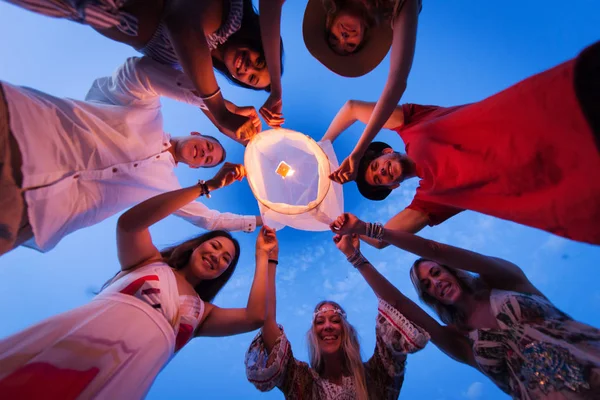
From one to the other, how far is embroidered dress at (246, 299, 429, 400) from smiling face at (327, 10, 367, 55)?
1881 mm

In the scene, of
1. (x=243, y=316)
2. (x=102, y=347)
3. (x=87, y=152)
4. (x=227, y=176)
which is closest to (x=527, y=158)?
(x=227, y=176)

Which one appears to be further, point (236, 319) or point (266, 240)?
point (266, 240)

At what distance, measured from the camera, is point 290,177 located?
1915mm

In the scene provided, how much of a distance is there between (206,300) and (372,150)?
2039mm

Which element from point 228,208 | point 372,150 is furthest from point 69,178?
point 228,208

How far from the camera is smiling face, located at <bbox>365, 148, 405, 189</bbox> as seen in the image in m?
2.38

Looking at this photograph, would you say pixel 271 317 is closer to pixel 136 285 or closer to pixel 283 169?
pixel 136 285

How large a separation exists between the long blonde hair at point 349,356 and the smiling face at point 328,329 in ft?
0.12

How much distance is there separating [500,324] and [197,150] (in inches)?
106

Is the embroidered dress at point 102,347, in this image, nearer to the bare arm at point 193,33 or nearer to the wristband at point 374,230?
the bare arm at point 193,33

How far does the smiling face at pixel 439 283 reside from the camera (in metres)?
2.58

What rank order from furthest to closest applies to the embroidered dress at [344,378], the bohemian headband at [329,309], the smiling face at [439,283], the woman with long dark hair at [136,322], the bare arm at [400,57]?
1. the bohemian headband at [329,309]
2. the smiling face at [439,283]
3. the embroidered dress at [344,378]
4. the bare arm at [400,57]
5. the woman with long dark hair at [136,322]

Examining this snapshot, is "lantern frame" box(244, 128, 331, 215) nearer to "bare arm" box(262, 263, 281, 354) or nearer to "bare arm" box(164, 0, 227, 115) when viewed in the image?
"bare arm" box(164, 0, 227, 115)

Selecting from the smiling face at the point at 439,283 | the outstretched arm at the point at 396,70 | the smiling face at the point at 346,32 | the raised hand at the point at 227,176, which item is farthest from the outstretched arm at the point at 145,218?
the smiling face at the point at 439,283
